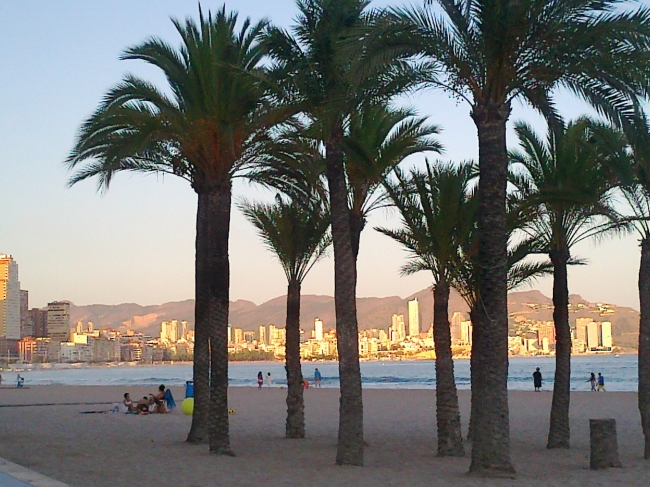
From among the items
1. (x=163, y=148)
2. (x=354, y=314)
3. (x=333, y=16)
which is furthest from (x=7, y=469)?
(x=333, y=16)

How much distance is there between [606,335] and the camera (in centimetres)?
18838

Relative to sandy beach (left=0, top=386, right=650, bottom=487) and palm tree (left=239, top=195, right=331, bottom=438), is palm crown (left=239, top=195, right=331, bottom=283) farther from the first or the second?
sandy beach (left=0, top=386, right=650, bottom=487)

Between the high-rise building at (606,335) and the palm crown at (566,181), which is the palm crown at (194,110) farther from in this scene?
the high-rise building at (606,335)

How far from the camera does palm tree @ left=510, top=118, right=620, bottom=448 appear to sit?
1591 cm

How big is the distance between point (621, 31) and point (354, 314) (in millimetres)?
5804

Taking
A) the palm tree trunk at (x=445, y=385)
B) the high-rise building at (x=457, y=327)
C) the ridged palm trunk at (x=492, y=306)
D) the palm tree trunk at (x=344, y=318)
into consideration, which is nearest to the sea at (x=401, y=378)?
the high-rise building at (x=457, y=327)

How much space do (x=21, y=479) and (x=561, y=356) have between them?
10.7m

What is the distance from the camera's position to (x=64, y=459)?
14.1m

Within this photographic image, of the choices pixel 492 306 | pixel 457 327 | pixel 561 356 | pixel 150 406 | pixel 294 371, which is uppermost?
pixel 457 327

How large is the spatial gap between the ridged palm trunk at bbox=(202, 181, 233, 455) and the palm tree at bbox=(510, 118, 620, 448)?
5.55 meters

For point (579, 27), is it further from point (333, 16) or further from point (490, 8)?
point (333, 16)

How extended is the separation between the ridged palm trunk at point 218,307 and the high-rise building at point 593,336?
589 ft

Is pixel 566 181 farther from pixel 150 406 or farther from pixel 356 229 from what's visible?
pixel 150 406

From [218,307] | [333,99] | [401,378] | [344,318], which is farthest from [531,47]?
[401,378]
